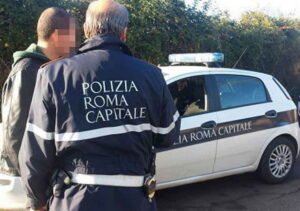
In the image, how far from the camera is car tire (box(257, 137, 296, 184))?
552 centimetres

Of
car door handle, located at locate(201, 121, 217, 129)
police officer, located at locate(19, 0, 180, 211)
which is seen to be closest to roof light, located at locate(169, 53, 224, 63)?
car door handle, located at locate(201, 121, 217, 129)

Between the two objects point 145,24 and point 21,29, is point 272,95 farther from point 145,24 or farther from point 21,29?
point 21,29

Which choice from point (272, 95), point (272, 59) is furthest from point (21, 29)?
A: point (272, 59)

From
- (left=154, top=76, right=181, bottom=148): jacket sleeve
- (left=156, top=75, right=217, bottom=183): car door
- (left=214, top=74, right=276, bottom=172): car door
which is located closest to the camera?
(left=154, top=76, right=181, bottom=148): jacket sleeve

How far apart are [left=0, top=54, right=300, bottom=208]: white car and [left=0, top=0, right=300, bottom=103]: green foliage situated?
1818 millimetres

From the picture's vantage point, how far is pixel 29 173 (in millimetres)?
2166

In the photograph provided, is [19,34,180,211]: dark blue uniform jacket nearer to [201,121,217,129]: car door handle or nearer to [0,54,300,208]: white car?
[0,54,300,208]: white car

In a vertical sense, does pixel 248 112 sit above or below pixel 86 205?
below

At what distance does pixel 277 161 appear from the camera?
5.61m

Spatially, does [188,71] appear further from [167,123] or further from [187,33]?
[187,33]

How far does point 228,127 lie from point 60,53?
109 inches

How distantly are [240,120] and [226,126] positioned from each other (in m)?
0.24

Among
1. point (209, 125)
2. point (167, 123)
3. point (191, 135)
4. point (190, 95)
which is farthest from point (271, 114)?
point (167, 123)

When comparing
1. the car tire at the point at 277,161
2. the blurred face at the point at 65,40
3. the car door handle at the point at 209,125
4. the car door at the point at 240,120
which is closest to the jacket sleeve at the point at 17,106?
the blurred face at the point at 65,40
